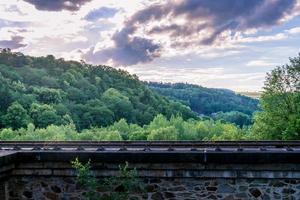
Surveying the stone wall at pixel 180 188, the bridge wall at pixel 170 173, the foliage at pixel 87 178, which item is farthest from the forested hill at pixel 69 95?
the foliage at pixel 87 178

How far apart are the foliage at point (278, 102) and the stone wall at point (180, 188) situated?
19224 mm

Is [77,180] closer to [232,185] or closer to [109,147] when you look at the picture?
[109,147]

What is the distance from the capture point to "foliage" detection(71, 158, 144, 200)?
10.2m

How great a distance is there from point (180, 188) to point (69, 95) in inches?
2165

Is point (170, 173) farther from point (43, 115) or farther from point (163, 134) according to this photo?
point (43, 115)

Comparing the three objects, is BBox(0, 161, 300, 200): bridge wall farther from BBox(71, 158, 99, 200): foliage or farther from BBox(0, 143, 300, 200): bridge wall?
BBox(71, 158, 99, 200): foliage

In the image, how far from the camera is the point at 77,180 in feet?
35.7

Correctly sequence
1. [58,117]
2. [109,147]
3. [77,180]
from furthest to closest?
[58,117] < [109,147] < [77,180]

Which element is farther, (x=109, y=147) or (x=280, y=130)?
(x=280, y=130)

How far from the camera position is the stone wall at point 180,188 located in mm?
10266

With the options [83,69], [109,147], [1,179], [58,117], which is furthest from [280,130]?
[83,69]

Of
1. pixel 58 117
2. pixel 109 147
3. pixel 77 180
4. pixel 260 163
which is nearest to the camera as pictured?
pixel 260 163

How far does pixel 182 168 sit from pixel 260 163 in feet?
5.47

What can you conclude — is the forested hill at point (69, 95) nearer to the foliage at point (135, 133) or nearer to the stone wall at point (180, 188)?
the foliage at point (135, 133)
